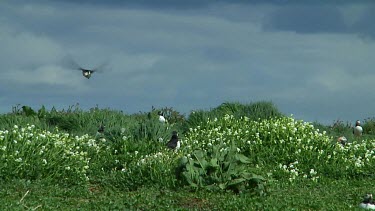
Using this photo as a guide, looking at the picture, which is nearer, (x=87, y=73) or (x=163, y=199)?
(x=163, y=199)

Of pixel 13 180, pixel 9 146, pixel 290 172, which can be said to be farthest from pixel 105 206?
pixel 290 172

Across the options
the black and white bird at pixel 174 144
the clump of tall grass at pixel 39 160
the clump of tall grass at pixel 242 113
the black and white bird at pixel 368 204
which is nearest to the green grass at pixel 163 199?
the black and white bird at pixel 368 204

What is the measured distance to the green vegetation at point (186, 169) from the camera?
12.8 metres

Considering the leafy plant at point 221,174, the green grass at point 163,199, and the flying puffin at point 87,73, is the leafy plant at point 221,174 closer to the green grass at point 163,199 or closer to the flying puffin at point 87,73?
the green grass at point 163,199

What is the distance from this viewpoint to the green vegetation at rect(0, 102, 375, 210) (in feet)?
41.9

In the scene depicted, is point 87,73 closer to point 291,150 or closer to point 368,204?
point 291,150

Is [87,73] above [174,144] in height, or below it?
above

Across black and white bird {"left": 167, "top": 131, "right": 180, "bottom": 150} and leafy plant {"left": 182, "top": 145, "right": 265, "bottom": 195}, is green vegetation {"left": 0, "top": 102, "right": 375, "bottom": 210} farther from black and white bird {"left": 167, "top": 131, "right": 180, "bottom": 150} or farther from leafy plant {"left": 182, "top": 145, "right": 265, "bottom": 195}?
black and white bird {"left": 167, "top": 131, "right": 180, "bottom": 150}

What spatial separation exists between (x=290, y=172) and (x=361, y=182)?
169 centimetres

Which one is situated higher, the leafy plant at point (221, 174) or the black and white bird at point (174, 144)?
the black and white bird at point (174, 144)

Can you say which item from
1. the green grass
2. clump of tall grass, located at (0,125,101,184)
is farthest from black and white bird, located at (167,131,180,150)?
the green grass

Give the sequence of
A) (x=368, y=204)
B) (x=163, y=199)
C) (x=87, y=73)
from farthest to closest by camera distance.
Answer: (x=87, y=73), (x=163, y=199), (x=368, y=204)

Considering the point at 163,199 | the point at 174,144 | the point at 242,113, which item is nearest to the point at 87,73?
the point at 242,113

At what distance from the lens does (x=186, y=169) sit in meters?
14.3
